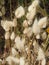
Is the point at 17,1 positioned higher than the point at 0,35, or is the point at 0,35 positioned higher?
the point at 17,1

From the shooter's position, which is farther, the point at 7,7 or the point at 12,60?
the point at 7,7

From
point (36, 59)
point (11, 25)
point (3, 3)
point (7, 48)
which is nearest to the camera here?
point (36, 59)

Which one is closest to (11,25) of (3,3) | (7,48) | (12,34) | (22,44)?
(12,34)

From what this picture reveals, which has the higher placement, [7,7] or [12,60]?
[7,7]

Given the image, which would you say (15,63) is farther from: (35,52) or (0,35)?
(0,35)

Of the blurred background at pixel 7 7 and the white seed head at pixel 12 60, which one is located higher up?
the blurred background at pixel 7 7

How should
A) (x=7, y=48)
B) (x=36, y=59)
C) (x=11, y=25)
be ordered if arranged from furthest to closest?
(x=7, y=48) < (x=11, y=25) < (x=36, y=59)

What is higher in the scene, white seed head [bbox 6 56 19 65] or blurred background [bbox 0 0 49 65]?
blurred background [bbox 0 0 49 65]

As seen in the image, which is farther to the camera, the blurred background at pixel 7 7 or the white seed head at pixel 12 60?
the blurred background at pixel 7 7

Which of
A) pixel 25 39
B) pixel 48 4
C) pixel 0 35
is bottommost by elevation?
pixel 25 39

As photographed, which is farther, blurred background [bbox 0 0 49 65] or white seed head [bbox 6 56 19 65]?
blurred background [bbox 0 0 49 65]

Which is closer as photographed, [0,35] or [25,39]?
[25,39]
